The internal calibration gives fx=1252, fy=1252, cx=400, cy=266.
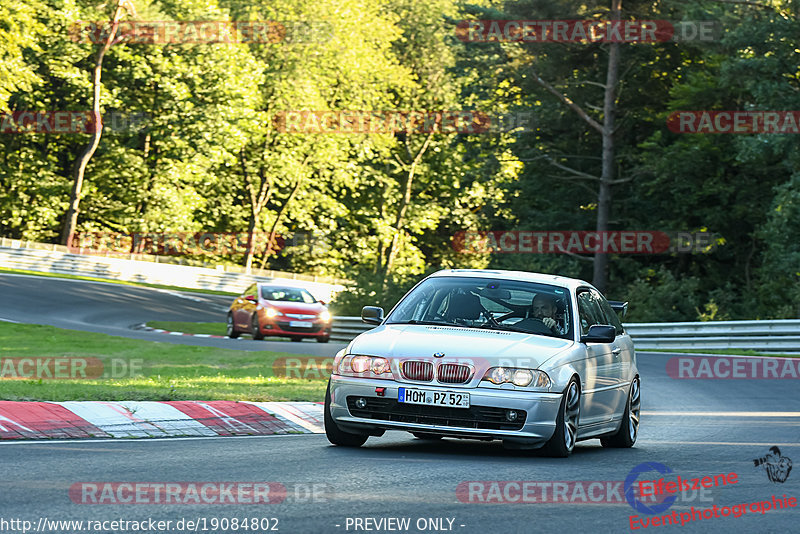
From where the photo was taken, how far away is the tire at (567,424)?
10.0 meters

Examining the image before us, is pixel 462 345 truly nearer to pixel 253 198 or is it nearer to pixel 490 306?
pixel 490 306

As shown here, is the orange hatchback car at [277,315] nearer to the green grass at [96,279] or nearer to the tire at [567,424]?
the green grass at [96,279]

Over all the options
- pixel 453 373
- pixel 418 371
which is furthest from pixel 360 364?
pixel 453 373

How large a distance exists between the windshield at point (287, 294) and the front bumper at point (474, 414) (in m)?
21.8

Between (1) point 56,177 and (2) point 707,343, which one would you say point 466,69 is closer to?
(2) point 707,343

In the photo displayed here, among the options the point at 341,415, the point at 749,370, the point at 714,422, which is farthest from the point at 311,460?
the point at 749,370

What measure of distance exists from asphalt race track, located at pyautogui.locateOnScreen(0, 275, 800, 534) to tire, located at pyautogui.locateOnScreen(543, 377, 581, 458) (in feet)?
0.44

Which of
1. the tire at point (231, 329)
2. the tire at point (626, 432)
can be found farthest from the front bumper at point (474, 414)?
the tire at point (231, 329)

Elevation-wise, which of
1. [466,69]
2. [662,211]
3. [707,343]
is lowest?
[707,343]

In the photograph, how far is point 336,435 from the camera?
10422 millimetres

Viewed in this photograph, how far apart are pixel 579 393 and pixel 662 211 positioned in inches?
1404

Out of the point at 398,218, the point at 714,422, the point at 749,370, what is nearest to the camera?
the point at 714,422

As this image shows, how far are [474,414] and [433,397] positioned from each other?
13.7 inches

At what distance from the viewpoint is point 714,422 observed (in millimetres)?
14562
